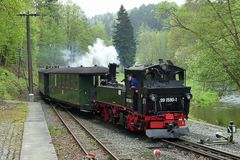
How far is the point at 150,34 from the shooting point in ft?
339

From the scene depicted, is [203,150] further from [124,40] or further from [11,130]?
[124,40]

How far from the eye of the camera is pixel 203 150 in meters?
12.6

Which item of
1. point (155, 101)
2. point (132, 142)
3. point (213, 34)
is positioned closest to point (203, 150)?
point (155, 101)

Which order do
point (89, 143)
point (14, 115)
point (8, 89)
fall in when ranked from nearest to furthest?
point (89, 143) < point (14, 115) < point (8, 89)

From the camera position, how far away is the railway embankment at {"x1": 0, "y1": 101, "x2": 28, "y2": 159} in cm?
1216

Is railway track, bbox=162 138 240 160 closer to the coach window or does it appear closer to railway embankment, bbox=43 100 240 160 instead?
railway embankment, bbox=43 100 240 160

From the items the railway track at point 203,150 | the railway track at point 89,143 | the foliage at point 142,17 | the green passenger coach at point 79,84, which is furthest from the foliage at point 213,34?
the foliage at point 142,17

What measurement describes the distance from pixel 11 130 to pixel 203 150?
797 cm

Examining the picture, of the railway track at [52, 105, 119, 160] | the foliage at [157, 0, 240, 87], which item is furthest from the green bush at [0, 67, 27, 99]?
the foliage at [157, 0, 240, 87]

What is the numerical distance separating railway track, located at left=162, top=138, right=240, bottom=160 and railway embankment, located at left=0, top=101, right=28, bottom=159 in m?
5.04

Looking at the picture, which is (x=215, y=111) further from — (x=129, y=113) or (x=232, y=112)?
(x=129, y=113)

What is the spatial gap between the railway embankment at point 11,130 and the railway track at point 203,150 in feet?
16.5

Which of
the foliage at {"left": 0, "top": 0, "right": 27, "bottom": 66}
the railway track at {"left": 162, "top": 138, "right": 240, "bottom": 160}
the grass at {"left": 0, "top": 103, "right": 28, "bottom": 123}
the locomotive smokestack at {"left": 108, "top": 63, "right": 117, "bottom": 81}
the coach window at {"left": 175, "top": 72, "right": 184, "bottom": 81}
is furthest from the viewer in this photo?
the foliage at {"left": 0, "top": 0, "right": 27, "bottom": 66}

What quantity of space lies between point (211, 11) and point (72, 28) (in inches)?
2131
